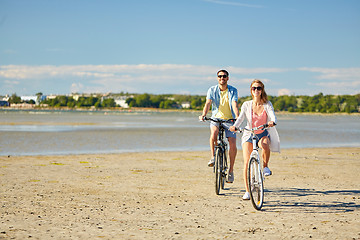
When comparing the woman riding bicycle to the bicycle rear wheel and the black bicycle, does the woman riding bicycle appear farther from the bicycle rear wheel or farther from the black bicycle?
the black bicycle

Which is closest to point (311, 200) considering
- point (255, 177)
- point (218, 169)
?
point (255, 177)

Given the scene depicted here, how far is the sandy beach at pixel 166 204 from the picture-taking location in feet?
18.5

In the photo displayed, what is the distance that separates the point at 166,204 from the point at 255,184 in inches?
60.1

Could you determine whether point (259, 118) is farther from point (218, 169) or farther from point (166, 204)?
point (166, 204)

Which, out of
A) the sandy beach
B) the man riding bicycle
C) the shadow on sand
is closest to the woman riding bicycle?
the shadow on sand

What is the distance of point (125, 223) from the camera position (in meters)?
6.06

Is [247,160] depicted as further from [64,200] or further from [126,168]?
[126,168]

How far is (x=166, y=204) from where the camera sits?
739 centimetres

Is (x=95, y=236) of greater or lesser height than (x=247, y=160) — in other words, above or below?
below

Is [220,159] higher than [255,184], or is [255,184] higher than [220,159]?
[220,159]

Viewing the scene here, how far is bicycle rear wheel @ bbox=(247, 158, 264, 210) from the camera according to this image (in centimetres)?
673

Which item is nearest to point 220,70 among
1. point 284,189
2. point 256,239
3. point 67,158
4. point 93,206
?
point 284,189

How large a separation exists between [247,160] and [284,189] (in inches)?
81.3

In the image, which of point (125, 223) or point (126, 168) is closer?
point (125, 223)
